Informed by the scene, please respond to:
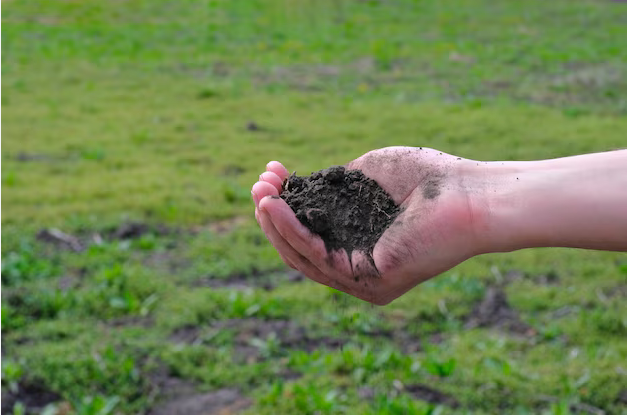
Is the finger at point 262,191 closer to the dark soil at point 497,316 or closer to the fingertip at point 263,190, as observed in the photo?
the fingertip at point 263,190

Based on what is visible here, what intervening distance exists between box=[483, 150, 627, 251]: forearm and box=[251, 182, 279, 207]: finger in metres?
0.79

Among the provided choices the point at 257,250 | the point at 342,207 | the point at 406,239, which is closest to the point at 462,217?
the point at 406,239

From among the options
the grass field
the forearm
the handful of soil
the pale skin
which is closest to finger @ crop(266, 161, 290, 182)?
the handful of soil

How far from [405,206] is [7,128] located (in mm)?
7006

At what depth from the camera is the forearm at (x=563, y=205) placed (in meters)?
2.28

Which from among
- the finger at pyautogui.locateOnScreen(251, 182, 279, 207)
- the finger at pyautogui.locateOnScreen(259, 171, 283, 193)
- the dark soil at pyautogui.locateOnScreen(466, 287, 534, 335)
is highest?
the finger at pyautogui.locateOnScreen(251, 182, 279, 207)

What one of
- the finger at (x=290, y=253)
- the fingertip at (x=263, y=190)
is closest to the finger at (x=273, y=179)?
the fingertip at (x=263, y=190)

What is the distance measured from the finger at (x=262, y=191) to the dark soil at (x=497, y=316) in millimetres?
2068

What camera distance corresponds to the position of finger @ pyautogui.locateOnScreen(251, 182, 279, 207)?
2744 mm

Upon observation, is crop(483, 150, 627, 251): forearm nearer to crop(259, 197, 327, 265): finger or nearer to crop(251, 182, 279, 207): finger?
crop(259, 197, 327, 265): finger

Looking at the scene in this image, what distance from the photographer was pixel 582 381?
12.3 feet

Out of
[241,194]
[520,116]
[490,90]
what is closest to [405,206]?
[241,194]

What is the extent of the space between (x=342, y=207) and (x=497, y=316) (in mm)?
2029

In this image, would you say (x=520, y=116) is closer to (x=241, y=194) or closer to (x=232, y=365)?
(x=241, y=194)
